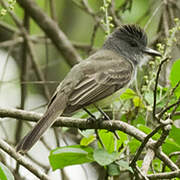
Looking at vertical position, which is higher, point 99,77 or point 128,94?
point 99,77

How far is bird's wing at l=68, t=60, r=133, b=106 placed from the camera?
360cm

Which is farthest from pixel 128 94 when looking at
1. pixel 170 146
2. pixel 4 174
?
pixel 4 174

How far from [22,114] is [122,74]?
118 cm

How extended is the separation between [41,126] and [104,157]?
1.99 feet

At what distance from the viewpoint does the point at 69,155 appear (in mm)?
2994

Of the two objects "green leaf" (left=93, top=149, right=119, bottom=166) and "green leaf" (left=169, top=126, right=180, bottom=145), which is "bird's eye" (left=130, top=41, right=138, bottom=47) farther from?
"green leaf" (left=93, top=149, right=119, bottom=166)

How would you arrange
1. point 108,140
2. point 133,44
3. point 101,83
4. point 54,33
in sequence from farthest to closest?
point 54,33, point 133,44, point 101,83, point 108,140

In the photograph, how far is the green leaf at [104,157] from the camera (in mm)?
2807

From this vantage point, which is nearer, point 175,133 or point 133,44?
point 175,133

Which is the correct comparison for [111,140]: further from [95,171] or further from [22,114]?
[95,171]

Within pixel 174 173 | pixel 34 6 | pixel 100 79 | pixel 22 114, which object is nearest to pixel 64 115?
pixel 22 114

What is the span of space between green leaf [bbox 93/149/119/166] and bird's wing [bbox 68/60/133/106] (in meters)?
0.65

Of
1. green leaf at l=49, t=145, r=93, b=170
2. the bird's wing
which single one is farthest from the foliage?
the bird's wing

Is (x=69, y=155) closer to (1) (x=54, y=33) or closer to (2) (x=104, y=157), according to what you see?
(2) (x=104, y=157)
